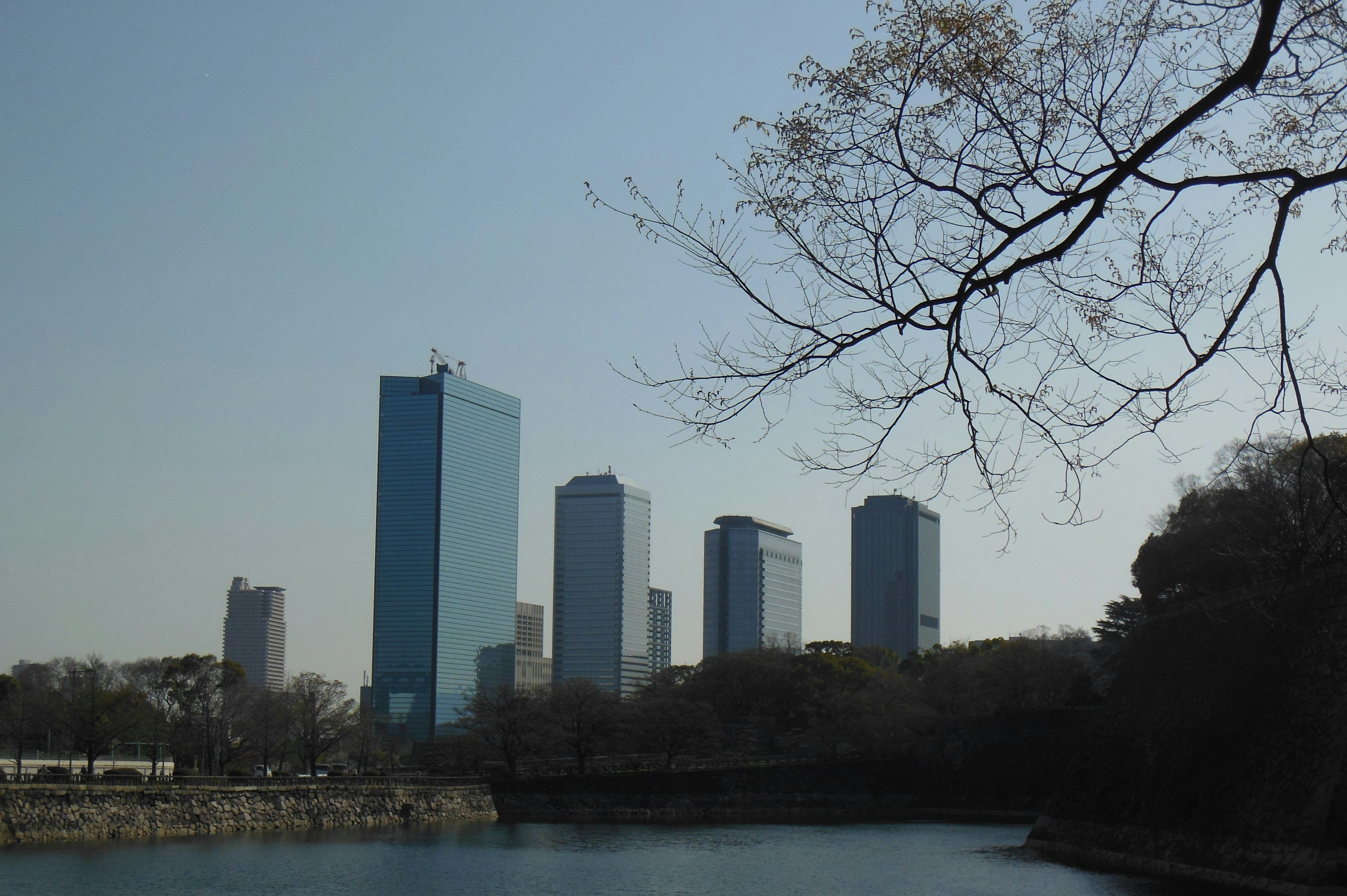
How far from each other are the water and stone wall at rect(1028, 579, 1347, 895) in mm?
1317

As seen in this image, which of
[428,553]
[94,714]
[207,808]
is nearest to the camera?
[207,808]

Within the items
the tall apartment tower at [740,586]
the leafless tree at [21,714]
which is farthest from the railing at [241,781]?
the tall apartment tower at [740,586]

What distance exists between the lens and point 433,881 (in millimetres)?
25125

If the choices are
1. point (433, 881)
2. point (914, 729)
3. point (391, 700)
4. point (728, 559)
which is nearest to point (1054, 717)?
point (914, 729)

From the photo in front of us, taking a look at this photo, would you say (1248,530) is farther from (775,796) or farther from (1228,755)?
(775,796)

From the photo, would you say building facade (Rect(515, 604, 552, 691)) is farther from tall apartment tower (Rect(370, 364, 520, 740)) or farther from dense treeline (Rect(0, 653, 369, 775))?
dense treeline (Rect(0, 653, 369, 775))

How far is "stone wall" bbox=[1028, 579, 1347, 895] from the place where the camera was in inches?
772

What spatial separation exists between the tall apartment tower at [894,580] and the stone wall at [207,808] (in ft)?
491

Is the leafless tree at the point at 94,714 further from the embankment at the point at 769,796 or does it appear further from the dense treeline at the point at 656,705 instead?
the embankment at the point at 769,796

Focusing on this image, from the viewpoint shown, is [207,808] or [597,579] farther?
[597,579]

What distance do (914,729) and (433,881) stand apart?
39.0 metres

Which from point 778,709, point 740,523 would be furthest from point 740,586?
point 778,709

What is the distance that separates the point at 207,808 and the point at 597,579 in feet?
419

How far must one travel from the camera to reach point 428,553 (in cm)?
12262
